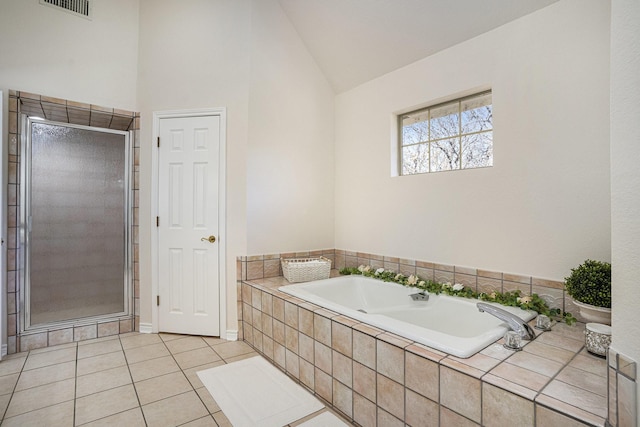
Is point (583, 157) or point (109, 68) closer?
point (583, 157)

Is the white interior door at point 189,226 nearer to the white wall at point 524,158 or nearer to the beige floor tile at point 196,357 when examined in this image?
the beige floor tile at point 196,357

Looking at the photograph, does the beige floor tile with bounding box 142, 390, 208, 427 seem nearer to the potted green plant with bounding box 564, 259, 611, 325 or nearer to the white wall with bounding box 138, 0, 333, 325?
the white wall with bounding box 138, 0, 333, 325

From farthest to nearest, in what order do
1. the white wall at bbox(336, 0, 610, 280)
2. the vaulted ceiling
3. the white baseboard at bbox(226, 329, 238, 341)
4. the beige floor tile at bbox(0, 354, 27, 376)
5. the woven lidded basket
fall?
the white baseboard at bbox(226, 329, 238, 341) < the woven lidded basket < the beige floor tile at bbox(0, 354, 27, 376) < the vaulted ceiling < the white wall at bbox(336, 0, 610, 280)

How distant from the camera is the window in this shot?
2.28 metres

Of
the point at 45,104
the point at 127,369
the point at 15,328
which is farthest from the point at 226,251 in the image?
the point at 45,104

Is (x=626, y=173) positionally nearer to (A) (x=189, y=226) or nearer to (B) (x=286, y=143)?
(B) (x=286, y=143)

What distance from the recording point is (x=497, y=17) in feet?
6.71

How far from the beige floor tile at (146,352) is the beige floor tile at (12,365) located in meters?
0.66

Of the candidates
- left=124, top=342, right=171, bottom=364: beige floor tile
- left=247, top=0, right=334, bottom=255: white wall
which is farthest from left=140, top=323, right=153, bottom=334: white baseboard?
left=247, top=0, right=334, bottom=255: white wall

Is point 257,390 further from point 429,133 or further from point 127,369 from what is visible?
point 429,133

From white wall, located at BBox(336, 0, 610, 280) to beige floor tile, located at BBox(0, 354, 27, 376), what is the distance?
2.95 m

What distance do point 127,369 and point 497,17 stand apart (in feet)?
11.4

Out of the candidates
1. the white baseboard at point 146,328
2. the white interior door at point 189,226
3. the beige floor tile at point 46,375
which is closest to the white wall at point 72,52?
the white interior door at point 189,226

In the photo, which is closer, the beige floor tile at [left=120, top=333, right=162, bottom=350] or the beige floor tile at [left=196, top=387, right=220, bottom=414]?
the beige floor tile at [left=196, top=387, right=220, bottom=414]
